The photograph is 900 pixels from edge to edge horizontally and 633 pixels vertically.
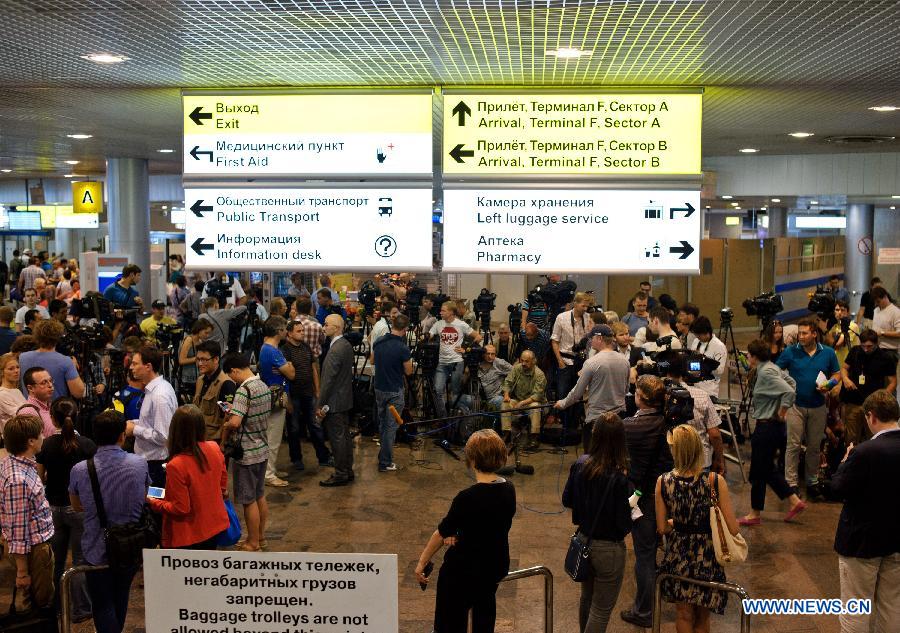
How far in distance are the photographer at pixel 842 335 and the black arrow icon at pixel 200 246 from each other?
20.8 ft

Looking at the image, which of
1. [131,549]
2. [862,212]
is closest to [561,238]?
[131,549]

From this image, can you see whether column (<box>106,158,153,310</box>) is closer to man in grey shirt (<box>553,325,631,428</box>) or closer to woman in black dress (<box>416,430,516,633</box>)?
man in grey shirt (<box>553,325,631,428</box>)

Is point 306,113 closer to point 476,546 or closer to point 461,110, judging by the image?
point 461,110

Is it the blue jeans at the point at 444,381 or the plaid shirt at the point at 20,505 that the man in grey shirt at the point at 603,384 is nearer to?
the blue jeans at the point at 444,381

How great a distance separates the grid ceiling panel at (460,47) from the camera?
159 inches

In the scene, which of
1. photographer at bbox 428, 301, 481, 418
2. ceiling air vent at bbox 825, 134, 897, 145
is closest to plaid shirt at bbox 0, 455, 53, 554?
photographer at bbox 428, 301, 481, 418

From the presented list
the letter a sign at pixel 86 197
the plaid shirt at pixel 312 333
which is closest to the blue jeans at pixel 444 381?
the plaid shirt at pixel 312 333

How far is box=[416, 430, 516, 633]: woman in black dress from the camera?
4242mm

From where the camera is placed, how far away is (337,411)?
28.8 feet

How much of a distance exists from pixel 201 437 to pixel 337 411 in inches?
145

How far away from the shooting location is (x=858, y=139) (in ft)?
31.2

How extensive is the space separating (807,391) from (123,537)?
6.02 metres

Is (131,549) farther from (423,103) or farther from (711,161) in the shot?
(711,161)

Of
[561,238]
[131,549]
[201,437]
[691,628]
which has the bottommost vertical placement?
[691,628]
